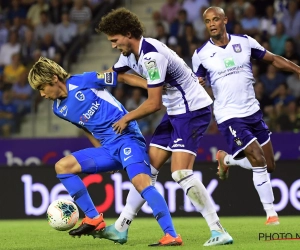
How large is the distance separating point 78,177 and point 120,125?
63 cm

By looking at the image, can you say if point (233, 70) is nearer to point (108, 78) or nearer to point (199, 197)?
point (108, 78)

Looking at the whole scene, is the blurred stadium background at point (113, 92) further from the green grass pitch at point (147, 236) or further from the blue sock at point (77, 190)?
the blue sock at point (77, 190)

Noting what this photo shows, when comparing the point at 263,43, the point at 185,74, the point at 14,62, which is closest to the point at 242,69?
the point at 185,74

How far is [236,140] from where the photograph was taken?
9.04m

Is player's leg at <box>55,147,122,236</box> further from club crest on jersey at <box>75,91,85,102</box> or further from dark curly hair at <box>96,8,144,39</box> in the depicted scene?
dark curly hair at <box>96,8,144,39</box>

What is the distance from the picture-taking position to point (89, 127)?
23.9 ft

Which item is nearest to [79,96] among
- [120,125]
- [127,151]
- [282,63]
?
[120,125]

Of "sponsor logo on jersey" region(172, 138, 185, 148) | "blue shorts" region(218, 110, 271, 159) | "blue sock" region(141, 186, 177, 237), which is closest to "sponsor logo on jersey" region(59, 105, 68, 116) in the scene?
"sponsor logo on jersey" region(172, 138, 185, 148)

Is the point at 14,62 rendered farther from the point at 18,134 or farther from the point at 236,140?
the point at 236,140

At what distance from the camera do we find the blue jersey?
720cm

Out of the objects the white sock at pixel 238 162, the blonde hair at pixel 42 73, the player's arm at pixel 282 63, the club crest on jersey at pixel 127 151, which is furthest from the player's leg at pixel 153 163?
the white sock at pixel 238 162

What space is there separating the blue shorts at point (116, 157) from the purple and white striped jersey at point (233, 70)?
2.16m

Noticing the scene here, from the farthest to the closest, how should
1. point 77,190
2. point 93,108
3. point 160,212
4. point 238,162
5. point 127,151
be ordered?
point 238,162, point 93,108, point 77,190, point 127,151, point 160,212

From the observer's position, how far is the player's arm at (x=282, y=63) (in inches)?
352
